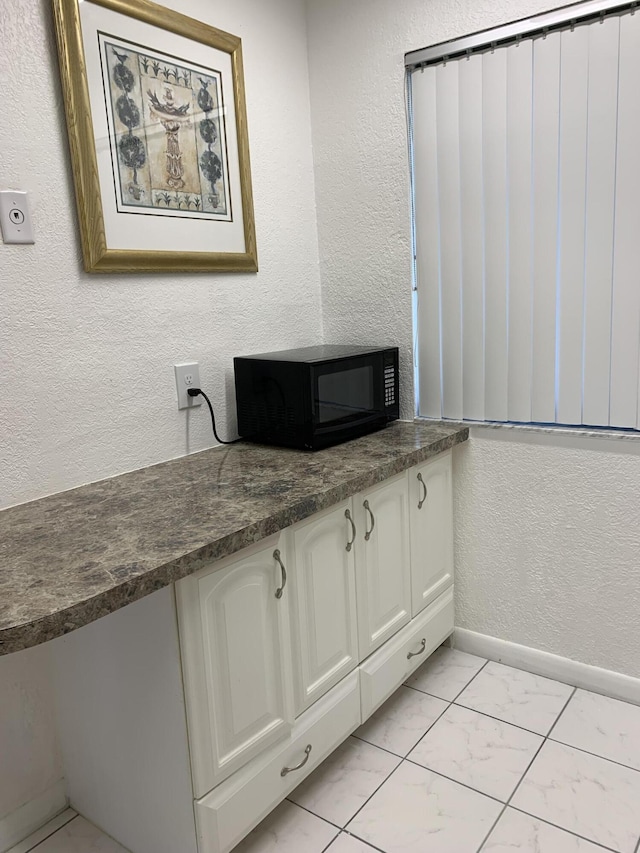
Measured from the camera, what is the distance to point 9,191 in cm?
136

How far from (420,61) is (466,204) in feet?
1.46

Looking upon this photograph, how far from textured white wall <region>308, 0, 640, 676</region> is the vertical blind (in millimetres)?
89

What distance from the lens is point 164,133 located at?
1656 millimetres

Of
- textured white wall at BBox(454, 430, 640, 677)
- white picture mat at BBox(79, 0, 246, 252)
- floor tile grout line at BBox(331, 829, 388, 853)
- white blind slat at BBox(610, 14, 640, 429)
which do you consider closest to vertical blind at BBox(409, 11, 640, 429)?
white blind slat at BBox(610, 14, 640, 429)

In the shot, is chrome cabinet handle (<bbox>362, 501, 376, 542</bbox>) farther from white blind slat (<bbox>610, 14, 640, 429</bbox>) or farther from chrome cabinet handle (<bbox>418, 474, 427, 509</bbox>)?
white blind slat (<bbox>610, 14, 640, 429</bbox>)

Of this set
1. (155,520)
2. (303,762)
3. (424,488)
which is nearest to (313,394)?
(424,488)

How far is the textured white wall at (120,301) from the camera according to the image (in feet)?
4.58

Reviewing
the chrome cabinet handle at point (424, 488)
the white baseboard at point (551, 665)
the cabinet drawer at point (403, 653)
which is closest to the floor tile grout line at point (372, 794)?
the cabinet drawer at point (403, 653)

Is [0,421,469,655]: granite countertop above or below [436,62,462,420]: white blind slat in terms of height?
below

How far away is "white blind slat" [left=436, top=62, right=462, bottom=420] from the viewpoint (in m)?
1.89

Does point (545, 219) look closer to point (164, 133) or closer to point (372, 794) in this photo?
point (164, 133)

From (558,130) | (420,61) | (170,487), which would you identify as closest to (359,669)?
(170,487)

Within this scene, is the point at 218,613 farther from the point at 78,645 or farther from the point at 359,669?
the point at 359,669

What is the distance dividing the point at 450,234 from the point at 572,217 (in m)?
0.36
